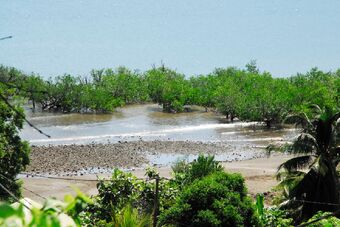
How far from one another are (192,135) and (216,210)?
29.0m

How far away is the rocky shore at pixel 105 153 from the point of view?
28797 mm

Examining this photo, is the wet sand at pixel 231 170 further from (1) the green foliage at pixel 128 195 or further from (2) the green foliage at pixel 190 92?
(2) the green foliage at pixel 190 92

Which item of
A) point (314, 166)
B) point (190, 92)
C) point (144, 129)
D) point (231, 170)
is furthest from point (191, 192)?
point (190, 92)

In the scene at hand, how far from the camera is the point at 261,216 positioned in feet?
46.2

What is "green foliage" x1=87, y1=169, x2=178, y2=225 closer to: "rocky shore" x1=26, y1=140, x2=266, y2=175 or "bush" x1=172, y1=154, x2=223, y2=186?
"bush" x1=172, y1=154, x2=223, y2=186

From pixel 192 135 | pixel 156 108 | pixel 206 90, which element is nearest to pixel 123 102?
pixel 156 108

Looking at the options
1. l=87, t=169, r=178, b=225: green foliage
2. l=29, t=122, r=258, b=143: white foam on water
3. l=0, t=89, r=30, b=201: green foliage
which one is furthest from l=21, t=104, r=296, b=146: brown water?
l=87, t=169, r=178, b=225: green foliage

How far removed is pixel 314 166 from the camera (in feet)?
58.0

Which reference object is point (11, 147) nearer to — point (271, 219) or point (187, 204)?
point (187, 204)

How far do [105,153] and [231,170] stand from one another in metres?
8.21

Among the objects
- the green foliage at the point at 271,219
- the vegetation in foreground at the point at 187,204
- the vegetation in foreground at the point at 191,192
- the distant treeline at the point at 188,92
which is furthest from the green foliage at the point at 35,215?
the distant treeline at the point at 188,92

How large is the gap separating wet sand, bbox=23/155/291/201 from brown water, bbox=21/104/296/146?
22.9 feet

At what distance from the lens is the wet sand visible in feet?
77.0

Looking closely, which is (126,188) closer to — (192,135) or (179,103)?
(192,135)
